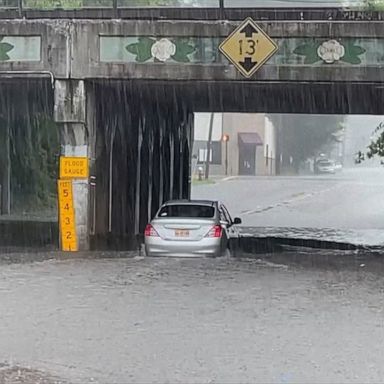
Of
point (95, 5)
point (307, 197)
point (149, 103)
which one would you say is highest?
point (95, 5)

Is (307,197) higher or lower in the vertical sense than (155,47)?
lower

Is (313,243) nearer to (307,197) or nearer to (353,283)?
(353,283)

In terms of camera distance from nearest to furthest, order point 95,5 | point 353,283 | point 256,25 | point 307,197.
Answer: point 353,283 → point 256,25 → point 95,5 → point 307,197

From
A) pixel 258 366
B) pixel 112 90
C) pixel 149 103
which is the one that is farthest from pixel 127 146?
pixel 258 366

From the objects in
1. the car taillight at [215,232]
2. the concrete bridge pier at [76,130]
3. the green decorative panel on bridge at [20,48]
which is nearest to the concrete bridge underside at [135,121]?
the concrete bridge pier at [76,130]

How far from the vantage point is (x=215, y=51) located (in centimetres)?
1800

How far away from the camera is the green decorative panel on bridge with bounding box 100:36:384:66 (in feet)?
58.1

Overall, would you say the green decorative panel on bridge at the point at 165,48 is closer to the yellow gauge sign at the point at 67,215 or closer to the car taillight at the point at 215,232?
the yellow gauge sign at the point at 67,215

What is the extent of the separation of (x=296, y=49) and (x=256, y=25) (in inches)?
38.8

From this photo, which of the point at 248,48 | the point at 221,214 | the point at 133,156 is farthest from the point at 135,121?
the point at 248,48

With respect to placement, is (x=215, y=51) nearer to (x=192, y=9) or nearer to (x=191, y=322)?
(x=192, y=9)

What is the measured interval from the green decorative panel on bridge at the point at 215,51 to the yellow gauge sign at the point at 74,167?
226 centimetres

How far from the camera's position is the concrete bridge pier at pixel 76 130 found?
18.6m

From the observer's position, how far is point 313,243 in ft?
83.7
